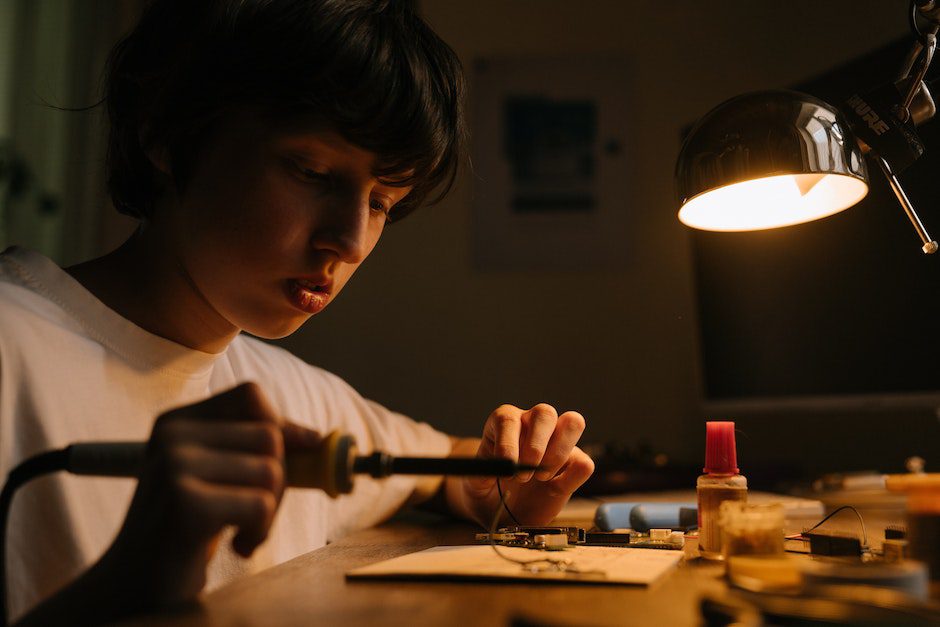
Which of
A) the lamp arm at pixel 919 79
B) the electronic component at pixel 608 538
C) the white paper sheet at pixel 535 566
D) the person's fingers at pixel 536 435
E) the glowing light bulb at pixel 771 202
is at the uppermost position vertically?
the lamp arm at pixel 919 79

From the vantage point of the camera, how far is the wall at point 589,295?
1.79 metres

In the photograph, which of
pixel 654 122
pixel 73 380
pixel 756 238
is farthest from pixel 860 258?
pixel 73 380

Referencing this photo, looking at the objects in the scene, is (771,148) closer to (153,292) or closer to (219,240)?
(219,240)

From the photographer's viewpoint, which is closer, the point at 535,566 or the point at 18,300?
the point at 535,566

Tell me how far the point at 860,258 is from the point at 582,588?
97 cm

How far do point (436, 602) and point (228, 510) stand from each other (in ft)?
0.45

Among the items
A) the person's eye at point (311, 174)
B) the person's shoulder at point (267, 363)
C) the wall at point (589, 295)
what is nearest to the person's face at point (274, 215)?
the person's eye at point (311, 174)

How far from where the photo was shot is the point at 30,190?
1640 millimetres

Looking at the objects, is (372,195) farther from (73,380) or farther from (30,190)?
(30,190)

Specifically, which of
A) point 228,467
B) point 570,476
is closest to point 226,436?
point 228,467

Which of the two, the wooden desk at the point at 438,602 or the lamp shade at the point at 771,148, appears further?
the lamp shade at the point at 771,148

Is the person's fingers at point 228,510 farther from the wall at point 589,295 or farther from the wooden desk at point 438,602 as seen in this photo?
the wall at point 589,295

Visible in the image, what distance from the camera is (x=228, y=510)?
1.45 ft

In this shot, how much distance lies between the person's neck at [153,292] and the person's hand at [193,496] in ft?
1.45
